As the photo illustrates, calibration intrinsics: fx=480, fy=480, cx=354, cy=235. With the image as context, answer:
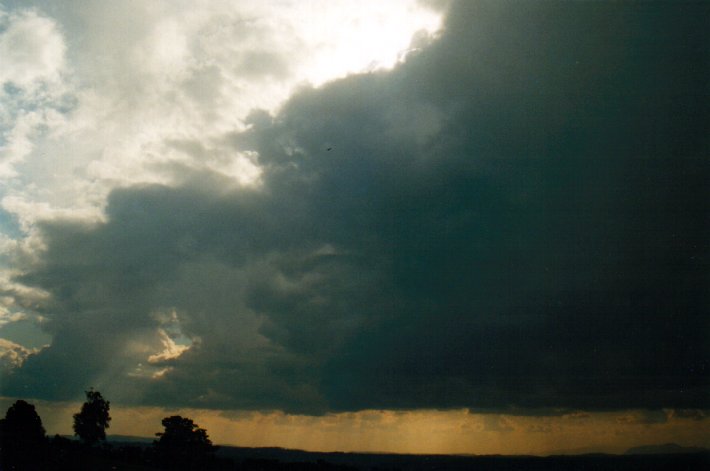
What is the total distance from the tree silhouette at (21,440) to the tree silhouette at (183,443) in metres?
29.1

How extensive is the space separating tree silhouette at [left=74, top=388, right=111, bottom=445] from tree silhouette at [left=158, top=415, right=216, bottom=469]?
14056mm

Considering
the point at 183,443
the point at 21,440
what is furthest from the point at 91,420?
the point at 21,440

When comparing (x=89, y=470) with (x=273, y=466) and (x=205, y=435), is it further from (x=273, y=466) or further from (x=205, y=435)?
(x=273, y=466)

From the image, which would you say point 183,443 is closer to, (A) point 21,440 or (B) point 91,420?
(B) point 91,420

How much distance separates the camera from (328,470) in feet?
520

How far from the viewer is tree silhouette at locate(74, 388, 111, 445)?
391 feet

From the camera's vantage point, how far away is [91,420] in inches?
4707

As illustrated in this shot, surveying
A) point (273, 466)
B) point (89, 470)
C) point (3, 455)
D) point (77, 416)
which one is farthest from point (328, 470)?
point (3, 455)

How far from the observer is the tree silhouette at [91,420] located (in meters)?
119

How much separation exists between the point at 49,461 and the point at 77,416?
218 ft

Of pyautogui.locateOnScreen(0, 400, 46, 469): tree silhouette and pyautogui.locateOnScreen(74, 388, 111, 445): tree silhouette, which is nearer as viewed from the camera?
pyautogui.locateOnScreen(0, 400, 46, 469): tree silhouette

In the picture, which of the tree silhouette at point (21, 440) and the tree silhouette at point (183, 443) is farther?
the tree silhouette at point (183, 443)

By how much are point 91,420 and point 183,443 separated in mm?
23070

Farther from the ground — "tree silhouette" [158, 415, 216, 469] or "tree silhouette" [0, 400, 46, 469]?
"tree silhouette" [0, 400, 46, 469]
